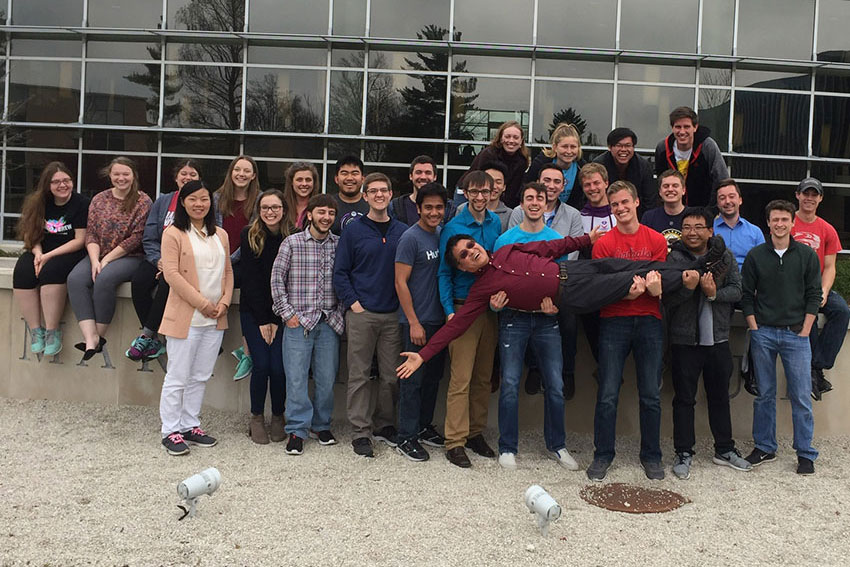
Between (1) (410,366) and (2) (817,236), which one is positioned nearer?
(1) (410,366)

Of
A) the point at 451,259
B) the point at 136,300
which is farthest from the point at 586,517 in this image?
the point at 136,300

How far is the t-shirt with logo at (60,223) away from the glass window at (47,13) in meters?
11.1

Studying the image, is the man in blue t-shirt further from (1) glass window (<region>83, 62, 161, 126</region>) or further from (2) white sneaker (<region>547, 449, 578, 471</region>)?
(1) glass window (<region>83, 62, 161, 126</region>)

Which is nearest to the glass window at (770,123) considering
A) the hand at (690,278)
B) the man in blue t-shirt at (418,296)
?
the hand at (690,278)

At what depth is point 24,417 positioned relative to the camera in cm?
636

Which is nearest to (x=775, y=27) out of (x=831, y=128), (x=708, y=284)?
(x=831, y=128)

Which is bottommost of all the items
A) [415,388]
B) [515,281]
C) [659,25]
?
[415,388]

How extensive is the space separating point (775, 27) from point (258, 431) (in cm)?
1453

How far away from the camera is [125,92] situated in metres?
15.8

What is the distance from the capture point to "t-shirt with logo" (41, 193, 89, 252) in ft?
21.5

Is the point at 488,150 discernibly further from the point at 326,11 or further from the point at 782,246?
the point at 326,11

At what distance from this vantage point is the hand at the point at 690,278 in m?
5.03

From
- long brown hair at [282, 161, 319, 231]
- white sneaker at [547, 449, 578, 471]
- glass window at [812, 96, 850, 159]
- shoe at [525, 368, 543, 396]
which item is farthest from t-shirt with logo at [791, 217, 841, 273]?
glass window at [812, 96, 850, 159]

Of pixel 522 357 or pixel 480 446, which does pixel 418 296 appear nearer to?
pixel 522 357
